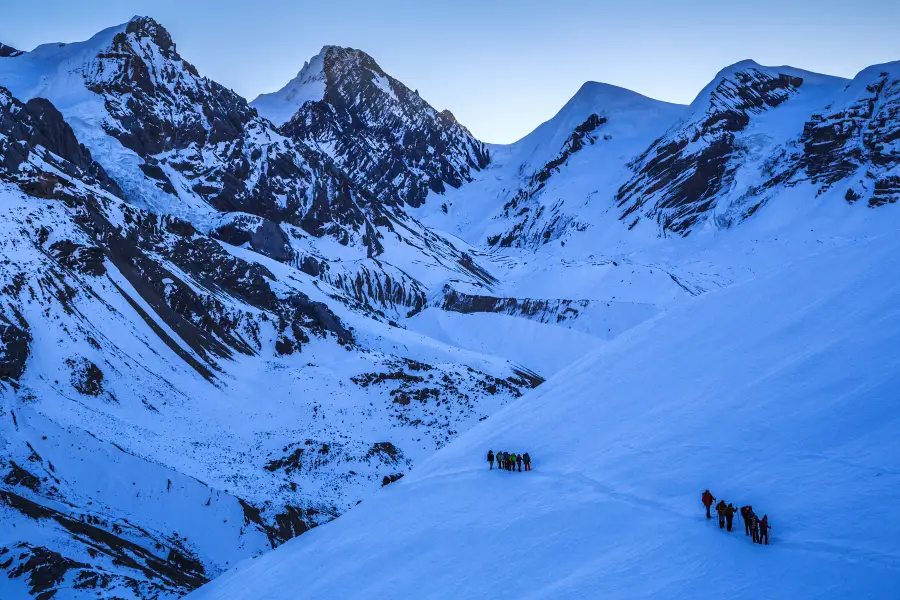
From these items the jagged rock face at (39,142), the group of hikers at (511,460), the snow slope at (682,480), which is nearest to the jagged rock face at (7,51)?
the jagged rock face at (39,142)

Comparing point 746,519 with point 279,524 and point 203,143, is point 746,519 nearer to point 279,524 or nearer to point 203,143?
point 279,524

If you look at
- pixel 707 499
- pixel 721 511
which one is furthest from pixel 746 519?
pixel 707 499

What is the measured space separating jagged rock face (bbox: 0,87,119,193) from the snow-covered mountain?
0.50m

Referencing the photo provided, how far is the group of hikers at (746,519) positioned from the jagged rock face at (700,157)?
13151cm

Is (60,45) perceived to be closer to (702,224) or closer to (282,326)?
(282,326)

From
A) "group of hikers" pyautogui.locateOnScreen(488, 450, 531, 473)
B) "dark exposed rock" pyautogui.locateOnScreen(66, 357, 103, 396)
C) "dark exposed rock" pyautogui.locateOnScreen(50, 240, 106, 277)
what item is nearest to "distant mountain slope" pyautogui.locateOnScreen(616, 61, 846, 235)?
"dark exposed rock" pyautogui.locateOnScreen(50, 240, 106, 277)

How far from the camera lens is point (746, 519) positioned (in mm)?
17734

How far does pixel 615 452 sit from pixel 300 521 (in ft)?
63.6

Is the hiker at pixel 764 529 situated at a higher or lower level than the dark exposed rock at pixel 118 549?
higher

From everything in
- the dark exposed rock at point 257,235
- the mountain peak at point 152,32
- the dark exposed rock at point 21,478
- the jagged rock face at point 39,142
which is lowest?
the dark exposed rock at point 21,478

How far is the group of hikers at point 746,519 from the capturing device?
17312mm

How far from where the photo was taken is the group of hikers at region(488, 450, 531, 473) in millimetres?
26422

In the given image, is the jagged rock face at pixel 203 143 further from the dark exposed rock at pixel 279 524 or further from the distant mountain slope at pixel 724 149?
the dark exposed rock at pixel 279 524

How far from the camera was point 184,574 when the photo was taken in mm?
31188
